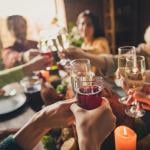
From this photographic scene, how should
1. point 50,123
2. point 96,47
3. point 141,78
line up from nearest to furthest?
point 50,123, point 141,78, point 96,47

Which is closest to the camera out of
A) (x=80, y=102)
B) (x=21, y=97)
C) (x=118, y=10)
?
(x=80, y=102)

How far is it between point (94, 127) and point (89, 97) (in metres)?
0.13

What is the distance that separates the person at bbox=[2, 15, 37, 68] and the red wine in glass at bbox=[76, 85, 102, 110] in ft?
7.52

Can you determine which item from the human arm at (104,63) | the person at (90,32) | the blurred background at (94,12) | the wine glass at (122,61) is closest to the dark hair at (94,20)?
the person at (90,32)

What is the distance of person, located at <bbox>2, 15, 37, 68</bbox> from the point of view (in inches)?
117

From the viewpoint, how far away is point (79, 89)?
29.9 inches

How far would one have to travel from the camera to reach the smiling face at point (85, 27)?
2.78 m

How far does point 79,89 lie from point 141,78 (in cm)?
47

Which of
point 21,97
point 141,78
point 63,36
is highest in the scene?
point 63,36

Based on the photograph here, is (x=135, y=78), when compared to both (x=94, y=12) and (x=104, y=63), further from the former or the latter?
(x=94, y=12)

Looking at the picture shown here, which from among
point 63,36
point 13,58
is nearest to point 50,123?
point 63,36

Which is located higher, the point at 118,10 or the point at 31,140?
the point at 118,10

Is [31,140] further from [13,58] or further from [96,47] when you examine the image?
[13,58]

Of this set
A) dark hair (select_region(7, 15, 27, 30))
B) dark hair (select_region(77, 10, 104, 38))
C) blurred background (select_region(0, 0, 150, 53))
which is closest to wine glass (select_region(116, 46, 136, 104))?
dark hair (select_region(77, 10, 104, 38))
